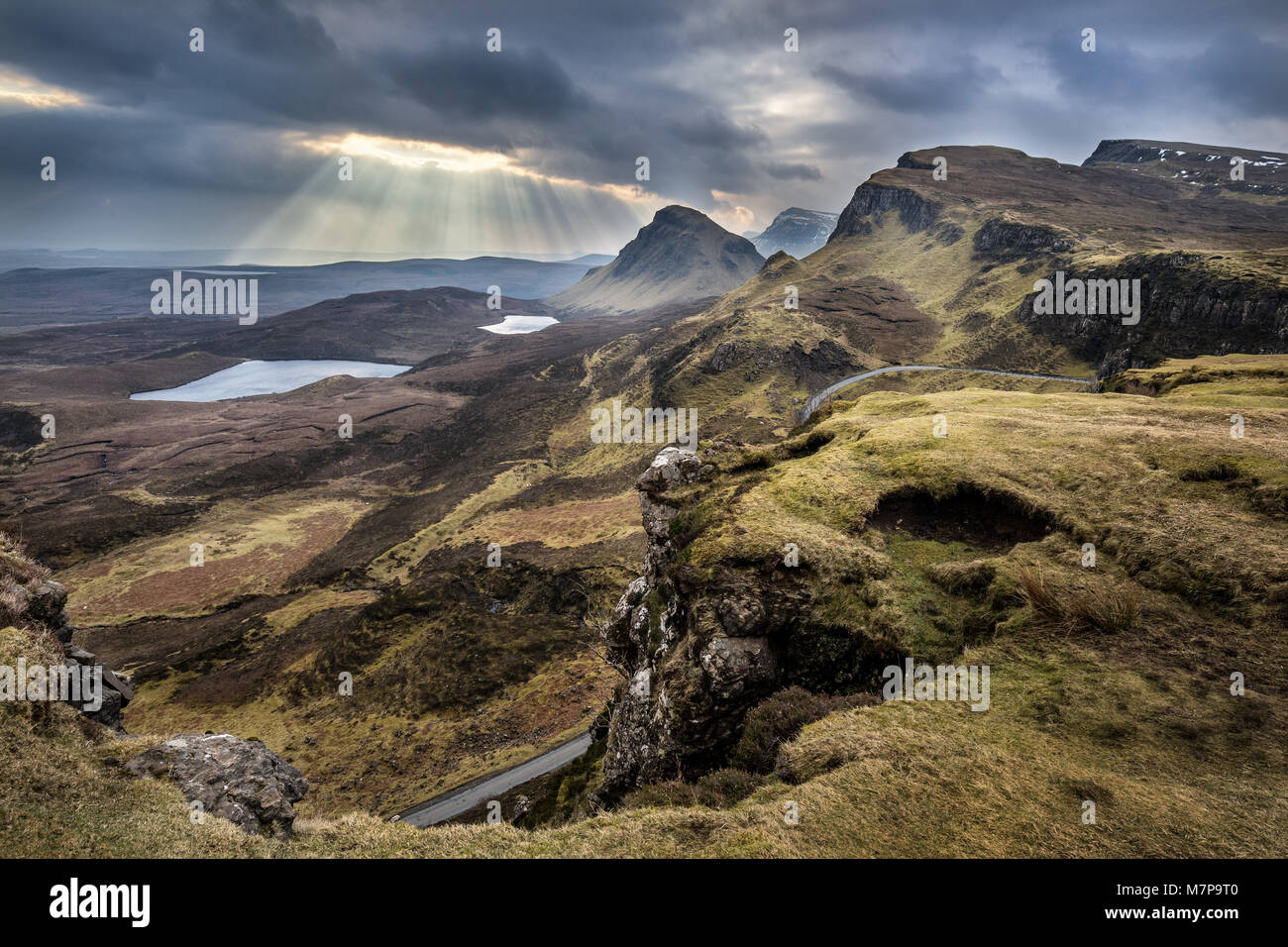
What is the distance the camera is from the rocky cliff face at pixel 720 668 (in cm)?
1405

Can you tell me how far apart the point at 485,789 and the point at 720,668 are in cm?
2248

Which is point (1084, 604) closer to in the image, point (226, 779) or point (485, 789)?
point (226, 779)

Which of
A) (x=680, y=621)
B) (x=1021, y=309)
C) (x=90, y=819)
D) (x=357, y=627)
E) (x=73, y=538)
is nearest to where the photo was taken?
(x=90, y=819)

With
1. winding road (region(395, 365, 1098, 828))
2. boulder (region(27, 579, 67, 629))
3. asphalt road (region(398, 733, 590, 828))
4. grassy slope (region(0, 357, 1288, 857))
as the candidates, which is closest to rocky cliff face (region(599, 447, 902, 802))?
grassy slope (region(0, 357, 1288, 857))

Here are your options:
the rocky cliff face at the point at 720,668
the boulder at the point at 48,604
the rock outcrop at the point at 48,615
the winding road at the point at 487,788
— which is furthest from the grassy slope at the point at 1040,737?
the winding road at the point at 487,788

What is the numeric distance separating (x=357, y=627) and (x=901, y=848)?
4873 cm

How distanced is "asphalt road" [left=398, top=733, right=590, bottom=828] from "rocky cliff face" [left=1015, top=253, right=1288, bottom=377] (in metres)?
80.5

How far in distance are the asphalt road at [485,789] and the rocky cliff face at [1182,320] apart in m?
80.5

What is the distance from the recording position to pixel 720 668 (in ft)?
47.5

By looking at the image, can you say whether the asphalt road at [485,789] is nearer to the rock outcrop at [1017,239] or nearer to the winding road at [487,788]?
the winding road at [487,788]

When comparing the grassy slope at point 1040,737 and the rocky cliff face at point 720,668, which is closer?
the grassy slope at point 1040,737
